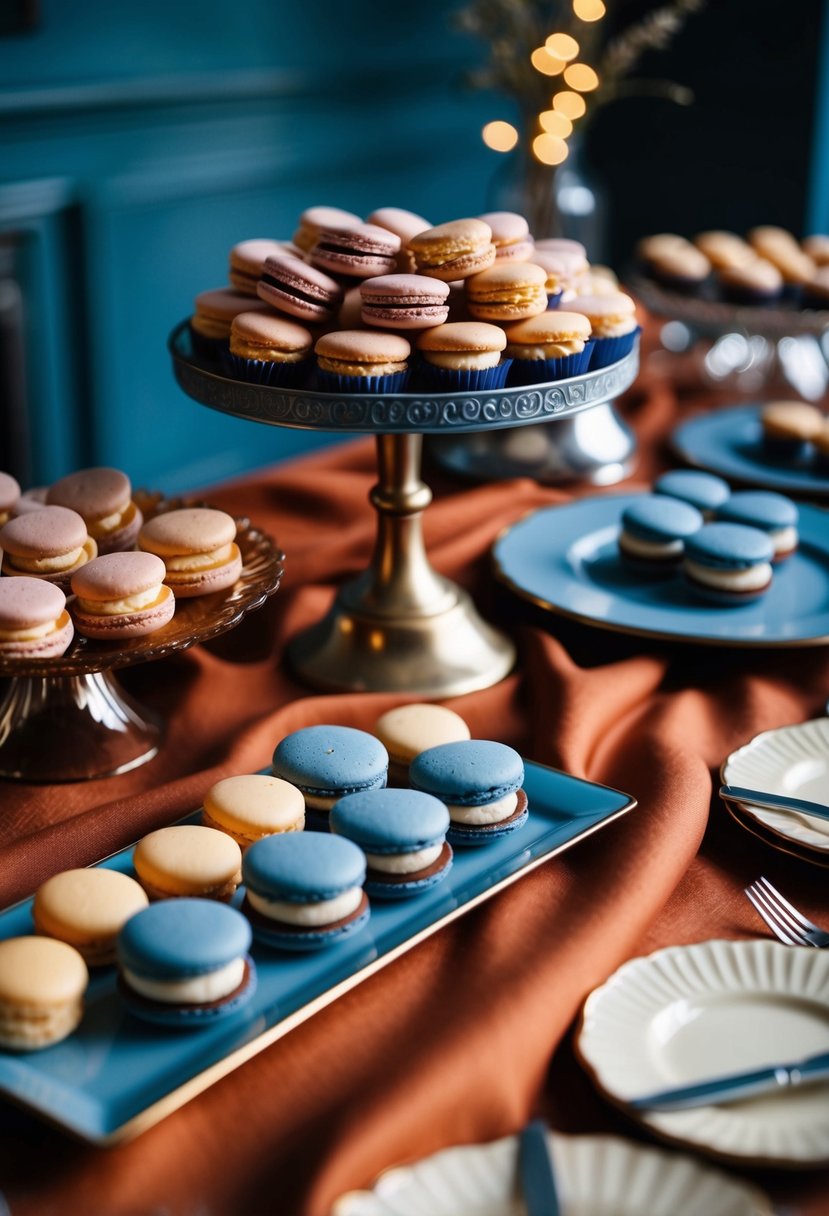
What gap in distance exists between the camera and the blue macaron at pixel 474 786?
2.43 ft

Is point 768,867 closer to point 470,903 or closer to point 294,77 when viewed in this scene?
point 470,903

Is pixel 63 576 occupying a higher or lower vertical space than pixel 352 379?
lower

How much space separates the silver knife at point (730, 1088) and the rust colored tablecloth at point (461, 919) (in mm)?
33

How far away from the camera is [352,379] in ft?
2.91

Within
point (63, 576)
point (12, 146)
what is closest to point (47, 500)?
point (63, 576)

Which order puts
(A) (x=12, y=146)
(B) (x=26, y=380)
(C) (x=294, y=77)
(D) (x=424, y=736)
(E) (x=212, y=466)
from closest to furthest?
1. (D) (x=424, y=736)
2. (A) (x=12, y=146)
3. (B) (x=26, y=380)
4. (C) (x=294, y=77)
5. (E) (x=212, y=466)

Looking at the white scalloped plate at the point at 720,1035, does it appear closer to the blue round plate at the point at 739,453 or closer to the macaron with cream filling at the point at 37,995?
the macaron with cream filling at the point at 37,995

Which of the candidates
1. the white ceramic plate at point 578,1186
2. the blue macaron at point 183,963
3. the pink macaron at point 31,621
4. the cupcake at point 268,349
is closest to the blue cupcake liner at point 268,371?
the cupcake at point 268,349

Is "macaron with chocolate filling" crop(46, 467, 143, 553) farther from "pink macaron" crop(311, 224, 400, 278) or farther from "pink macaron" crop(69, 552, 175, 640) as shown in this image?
"pink macaron" crop(311, 224, 400, 278)

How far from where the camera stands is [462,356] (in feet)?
2.97

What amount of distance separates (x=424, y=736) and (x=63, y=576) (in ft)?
0.90

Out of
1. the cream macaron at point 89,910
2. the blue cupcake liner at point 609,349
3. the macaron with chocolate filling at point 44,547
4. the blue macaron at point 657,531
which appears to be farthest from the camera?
the blue macaron at point 657,531

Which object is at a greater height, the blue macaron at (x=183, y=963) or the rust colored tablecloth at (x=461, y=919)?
the blue macaron at (x=183, y=963)

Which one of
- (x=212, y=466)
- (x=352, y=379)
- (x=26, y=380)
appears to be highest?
(x=352, y=379)
